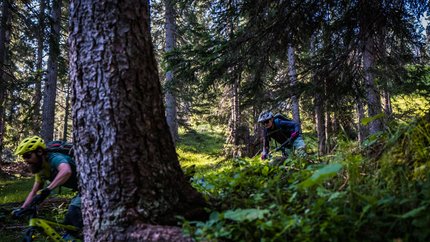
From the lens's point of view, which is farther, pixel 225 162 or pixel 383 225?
pixel 225 162

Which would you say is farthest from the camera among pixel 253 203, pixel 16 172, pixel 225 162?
pixel 16 172

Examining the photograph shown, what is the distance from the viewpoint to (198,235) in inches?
81.4

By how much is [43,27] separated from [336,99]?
33.5 ft

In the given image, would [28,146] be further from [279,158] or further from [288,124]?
[288,124]

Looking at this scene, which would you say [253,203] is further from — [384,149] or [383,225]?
[384,149]

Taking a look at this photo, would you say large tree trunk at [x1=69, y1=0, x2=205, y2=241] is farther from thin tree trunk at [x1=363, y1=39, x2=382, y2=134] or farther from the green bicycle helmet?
thin tree trunk at [x1=363, y1=39, x2=382, y2=134]

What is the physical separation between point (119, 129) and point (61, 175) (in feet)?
8.14

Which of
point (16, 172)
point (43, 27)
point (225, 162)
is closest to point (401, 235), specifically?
point (43, 27)

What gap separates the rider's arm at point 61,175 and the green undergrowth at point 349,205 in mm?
2587

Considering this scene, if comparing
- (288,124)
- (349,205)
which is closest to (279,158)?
(349,205)

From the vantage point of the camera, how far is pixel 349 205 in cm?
202

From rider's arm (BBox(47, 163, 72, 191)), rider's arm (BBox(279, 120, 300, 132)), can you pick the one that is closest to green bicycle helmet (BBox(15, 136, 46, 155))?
rider's arm (BBox(47, 163, 72, 191))

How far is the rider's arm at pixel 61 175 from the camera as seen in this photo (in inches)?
174

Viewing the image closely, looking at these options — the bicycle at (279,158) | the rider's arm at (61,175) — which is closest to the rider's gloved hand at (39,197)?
the rider's arm at (61,175)
